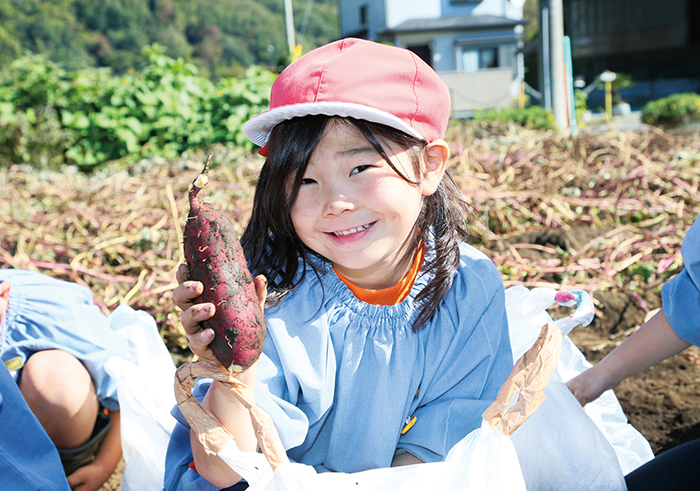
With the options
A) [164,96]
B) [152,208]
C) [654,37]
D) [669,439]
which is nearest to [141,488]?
[669,439]

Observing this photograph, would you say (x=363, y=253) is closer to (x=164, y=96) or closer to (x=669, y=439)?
(x=669, y=439)

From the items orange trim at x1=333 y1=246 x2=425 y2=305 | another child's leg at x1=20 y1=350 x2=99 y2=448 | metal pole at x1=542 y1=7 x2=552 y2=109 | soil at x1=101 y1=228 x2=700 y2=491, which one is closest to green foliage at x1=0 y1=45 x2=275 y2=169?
metal pole at x1=542 y1=7 x2=552 y2=109

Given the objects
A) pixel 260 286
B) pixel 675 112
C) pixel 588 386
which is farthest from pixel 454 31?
pixel 260 286

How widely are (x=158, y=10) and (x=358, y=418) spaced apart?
64179 mm

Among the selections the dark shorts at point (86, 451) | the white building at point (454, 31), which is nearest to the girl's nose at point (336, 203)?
the dark shorts at point (86, 451)

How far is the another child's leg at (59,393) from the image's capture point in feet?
5.14

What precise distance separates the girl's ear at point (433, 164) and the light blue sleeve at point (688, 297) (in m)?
0.61

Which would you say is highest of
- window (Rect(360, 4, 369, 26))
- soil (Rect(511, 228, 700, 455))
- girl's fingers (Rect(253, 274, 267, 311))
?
window (Rect(360, 4, 369, 26))

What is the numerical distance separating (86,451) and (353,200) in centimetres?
123

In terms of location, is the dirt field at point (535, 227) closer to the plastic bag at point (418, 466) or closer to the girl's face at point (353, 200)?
the girl's face at point (353, 200)

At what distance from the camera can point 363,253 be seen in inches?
48.1

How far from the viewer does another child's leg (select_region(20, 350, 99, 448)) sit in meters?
1.57

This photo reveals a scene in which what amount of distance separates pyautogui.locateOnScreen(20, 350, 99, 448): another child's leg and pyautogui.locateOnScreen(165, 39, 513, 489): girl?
0.45m

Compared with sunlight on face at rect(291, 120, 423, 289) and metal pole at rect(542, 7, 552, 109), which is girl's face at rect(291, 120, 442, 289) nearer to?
sunlight on face at rect(291, 120, 423, 289)
